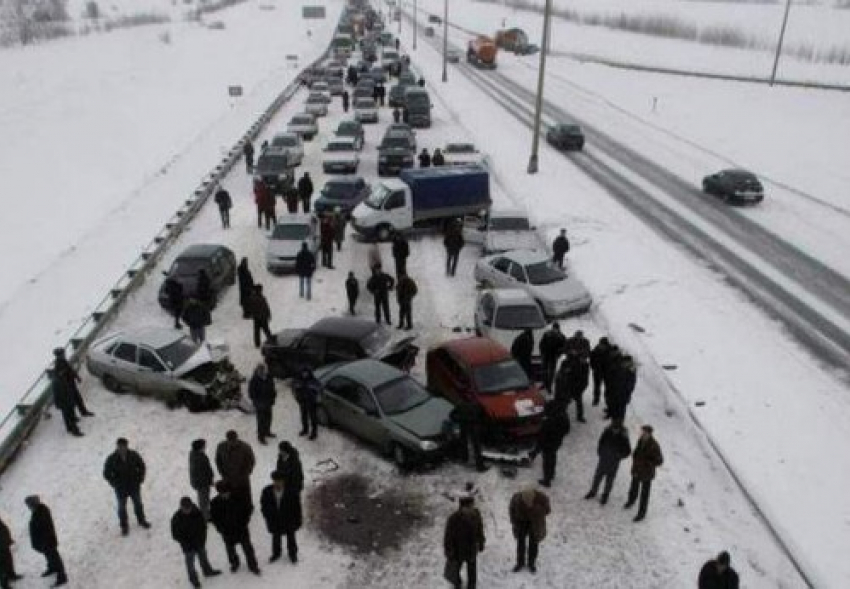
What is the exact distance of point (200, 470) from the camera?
12234 mm

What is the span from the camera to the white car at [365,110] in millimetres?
47281

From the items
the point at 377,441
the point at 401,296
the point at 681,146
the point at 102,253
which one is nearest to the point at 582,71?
the point at 681,146

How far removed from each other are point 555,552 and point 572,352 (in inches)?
171

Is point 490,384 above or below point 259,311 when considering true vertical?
above

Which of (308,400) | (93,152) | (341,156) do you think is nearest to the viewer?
(308,400)

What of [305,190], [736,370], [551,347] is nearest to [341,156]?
[305,190]

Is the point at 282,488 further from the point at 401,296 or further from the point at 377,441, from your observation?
the point at 401,296

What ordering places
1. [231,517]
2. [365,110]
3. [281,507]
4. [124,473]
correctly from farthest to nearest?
[365,110]
[124,473]
[281,507]
[231,517]

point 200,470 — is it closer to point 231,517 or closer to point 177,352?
point 231,517

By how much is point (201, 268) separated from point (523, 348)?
967cm

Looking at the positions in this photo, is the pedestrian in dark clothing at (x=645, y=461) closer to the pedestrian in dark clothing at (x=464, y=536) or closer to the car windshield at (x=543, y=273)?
the pedestrian in dark clothing at (x=464, y=536)

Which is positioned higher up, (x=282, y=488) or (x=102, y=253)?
(x=282, y=488)

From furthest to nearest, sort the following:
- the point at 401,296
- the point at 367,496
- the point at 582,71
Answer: the point at 582,71 → the point at 401,296 → the point at 367,496

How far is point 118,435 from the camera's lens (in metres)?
15.3
